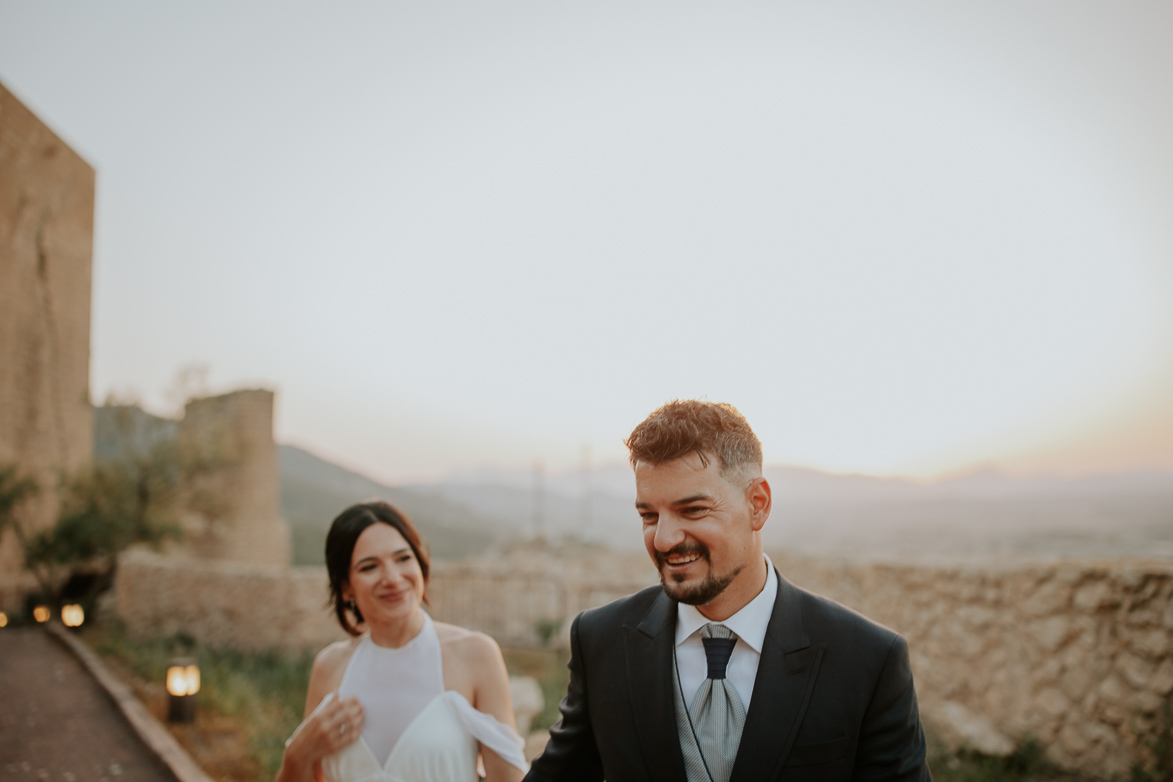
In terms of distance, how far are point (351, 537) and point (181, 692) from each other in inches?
175

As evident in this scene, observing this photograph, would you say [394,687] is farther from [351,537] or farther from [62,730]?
[62,730]

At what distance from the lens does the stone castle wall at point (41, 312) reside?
11.1m

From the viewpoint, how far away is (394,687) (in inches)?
101

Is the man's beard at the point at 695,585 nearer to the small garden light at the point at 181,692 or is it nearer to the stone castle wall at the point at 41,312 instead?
the small garden light at the point at 181,692

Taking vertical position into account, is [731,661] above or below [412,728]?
above

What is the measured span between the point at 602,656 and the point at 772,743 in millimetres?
485

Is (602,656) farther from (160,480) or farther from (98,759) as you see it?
(160,480)

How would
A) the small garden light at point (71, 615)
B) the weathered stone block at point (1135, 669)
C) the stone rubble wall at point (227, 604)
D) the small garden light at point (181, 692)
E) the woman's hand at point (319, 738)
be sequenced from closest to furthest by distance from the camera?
the woman's hand at point (319, 738) < the weathered stone block at point (1135, 669) < the small garden light at point (181, 692) < the small garden light at point (71, 615) < the stone rubble wall at point (227, 604)

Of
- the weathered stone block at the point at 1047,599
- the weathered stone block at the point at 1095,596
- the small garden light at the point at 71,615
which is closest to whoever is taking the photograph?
the weathered stone block at the point at 1095,596

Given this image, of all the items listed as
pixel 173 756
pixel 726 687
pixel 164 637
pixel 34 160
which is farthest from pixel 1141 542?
pixel 34 160

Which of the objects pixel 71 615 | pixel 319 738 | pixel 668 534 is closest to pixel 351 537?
pixel 319 738

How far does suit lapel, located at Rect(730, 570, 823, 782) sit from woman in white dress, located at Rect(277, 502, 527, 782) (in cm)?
128

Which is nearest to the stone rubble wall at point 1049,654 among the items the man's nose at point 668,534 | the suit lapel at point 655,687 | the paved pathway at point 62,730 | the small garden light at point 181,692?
the suit lapel at point 655,687

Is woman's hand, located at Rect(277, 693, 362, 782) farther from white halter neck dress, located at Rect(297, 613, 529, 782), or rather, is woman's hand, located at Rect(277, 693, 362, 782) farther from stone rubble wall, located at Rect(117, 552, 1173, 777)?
stone rubble wall, located at Rect(117, 552, 1173, 777)
